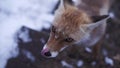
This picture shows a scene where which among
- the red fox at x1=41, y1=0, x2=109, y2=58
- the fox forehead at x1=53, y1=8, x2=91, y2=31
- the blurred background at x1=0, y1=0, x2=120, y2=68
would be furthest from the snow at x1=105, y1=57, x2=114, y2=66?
the fox forehead at x1=53, y1=8, x2=91, y2=31

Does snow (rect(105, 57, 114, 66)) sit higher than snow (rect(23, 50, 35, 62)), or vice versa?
snow (rect(105, 57, 114, 66))

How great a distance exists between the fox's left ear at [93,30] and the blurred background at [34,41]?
33 cm

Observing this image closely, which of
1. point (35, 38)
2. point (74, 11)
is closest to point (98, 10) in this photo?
point (74, 11)

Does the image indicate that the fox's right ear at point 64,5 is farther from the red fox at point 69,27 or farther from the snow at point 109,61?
the snow at point 109,61

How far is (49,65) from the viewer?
3.47m

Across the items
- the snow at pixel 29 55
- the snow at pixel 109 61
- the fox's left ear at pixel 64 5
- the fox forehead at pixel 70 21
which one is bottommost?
the snow at pixel 29 55

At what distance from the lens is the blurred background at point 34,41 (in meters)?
3.45

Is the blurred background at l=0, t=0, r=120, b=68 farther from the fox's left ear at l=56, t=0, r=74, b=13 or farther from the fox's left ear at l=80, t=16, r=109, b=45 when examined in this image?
the fox's left ear at l=56, t=0, r=74, b=13

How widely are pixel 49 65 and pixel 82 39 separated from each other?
0.55 m

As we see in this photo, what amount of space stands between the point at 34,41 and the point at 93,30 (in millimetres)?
723

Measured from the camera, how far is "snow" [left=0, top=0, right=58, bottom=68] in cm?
346

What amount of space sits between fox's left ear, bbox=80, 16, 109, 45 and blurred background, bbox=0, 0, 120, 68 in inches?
13.2

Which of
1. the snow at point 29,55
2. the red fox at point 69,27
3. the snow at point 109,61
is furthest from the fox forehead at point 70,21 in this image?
the snow at point 109,61

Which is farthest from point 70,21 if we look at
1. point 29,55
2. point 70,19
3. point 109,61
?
point 109,61
